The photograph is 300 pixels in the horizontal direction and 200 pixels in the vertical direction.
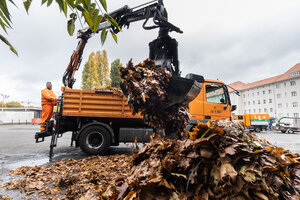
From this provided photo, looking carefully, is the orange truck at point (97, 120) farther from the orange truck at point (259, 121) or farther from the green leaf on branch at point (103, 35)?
the orange truck at point (259, 121)

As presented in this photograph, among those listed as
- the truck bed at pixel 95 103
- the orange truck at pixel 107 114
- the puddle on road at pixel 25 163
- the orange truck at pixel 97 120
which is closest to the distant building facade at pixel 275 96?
the orange truck at pixel 107 114

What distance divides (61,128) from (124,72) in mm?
3625

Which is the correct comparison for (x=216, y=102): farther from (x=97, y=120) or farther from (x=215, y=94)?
(x=97, y=120)

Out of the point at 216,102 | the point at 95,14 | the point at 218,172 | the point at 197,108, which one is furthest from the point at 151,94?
the point at 216,102

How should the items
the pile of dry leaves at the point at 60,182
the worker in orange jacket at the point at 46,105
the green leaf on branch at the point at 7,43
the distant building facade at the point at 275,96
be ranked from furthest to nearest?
the distant building facade at the point at 275,96, the worker in orange jacket at the point at 46,105, the pile of dry leaves at the point at 60,182, the green leaf on branch at the point at 7,43

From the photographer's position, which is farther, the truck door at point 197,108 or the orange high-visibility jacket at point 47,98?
the truck door at point 197,108

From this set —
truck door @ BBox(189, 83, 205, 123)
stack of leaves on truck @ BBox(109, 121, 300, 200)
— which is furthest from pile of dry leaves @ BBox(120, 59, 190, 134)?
truck door @ BBox(189, 83, 205, 123)

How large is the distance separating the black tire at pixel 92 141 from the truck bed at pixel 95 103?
428mm

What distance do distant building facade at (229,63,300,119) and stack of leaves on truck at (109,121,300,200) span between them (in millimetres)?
53115

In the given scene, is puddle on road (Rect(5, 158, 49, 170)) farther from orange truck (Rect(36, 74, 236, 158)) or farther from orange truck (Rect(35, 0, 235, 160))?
orange truck (Rect(36, 74, 236, 158))

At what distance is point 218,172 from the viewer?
1478mm

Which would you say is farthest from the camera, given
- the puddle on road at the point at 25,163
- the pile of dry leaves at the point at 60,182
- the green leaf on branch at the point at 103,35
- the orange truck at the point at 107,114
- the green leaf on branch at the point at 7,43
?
the orange truck at the point at 107,114

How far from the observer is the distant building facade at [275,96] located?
43.8 meters

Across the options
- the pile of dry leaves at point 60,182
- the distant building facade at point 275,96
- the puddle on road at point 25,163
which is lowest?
the puddle on road at point 25,163
